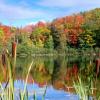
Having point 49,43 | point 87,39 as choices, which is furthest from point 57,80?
point 87,39

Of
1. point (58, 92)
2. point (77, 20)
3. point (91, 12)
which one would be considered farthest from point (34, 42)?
point (58, 92)

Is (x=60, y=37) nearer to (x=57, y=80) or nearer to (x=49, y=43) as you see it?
(x=49, y=43)

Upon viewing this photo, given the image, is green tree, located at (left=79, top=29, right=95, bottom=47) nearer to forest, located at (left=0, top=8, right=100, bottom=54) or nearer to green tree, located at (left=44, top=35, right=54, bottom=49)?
forest, located at (left=0, top=8, right=100, bottom=54)

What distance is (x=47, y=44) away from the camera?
6650cm

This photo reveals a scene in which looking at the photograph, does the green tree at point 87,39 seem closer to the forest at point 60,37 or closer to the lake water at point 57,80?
the forest at point 60,37

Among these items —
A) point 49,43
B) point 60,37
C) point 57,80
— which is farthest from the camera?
point 60,37

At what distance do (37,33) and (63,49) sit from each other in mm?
6513

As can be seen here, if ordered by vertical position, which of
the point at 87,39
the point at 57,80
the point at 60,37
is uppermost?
the point at 60,37

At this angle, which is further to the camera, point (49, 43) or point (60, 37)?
point (60, 37)

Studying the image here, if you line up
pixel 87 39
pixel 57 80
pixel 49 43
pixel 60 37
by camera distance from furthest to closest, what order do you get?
1. pixel 87 39
2. pixel 60 37
3. pixel 49 43
4. pixel 57 80

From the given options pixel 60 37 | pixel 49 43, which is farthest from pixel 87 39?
pixel 49 43

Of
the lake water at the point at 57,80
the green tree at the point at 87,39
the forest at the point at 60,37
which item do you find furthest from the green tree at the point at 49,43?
the lake water at the point at 57,80

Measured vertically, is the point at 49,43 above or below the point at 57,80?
above

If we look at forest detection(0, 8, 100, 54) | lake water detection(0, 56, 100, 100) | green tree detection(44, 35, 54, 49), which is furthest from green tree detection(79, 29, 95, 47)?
lake water detection(0, 56, 100, 100)
